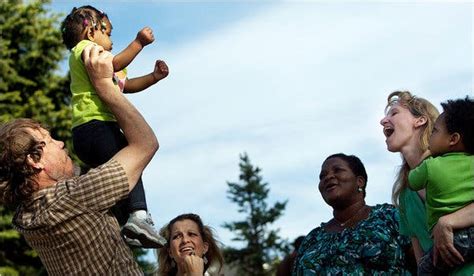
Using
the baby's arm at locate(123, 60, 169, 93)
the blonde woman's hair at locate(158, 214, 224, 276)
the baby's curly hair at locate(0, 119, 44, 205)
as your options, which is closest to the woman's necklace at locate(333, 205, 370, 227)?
the blonde woman's hair at locate(158, 214, 224, 276)

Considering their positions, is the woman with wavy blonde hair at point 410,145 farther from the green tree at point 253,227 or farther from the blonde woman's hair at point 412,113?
the green tree at point 253,227

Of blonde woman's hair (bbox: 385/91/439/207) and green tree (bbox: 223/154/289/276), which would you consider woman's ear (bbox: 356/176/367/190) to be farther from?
green tree (bbox: 223/154/289/276)

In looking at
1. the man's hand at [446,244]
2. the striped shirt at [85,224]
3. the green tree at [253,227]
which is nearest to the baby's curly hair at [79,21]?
the striped shirt at [85,224]

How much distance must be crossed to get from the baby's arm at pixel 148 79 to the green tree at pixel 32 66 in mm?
20662

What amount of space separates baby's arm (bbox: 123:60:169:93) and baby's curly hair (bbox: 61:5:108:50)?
390 millimetres

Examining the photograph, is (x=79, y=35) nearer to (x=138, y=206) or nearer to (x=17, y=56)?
(x=138, y=206)

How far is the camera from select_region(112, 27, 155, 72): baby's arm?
4328 millimetres

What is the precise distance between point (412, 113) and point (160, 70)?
5.55 ft

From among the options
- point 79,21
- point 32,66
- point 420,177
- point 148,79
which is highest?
point 32,66

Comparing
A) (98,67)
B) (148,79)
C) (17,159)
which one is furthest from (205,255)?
(17,159)

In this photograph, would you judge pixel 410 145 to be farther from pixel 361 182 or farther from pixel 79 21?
pixel 79 21

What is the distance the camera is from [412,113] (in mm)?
5492

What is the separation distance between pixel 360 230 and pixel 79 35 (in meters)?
2.43

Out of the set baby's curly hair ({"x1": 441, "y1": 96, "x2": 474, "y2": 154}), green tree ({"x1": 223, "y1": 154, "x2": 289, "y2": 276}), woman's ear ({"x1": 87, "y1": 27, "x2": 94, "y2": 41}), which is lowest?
baby's curly hair ({"x1": 441, "y1": 96, "x2": 474, "y2": 154})
